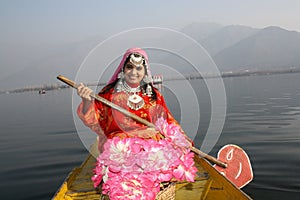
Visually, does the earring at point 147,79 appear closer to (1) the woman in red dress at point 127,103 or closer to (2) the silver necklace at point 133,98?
(1) the woman in red dress at point 127,103

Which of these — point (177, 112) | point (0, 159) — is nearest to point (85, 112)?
point (0, 159)

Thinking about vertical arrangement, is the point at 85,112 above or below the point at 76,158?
above

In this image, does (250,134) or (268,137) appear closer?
(268,137)

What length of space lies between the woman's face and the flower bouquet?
1056 mm

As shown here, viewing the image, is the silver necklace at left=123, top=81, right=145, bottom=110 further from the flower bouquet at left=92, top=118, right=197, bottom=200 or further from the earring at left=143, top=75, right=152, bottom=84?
the flower bouquet at left=92, top=118, right=197, bottom=200

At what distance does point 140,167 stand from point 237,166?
8.72 ft

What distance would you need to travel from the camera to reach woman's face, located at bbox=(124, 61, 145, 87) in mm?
4365

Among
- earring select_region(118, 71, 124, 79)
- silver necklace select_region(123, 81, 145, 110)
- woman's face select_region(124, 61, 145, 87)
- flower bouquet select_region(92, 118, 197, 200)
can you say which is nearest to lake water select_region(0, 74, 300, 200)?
flower bouquet select_region(92, 118, 197, 200)

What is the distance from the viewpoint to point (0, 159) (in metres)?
10.6

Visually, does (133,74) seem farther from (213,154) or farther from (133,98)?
(213,154)

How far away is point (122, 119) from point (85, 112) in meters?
0.53

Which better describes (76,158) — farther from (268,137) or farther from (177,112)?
(177,112)

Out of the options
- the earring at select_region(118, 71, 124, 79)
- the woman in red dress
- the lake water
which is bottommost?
the lake water

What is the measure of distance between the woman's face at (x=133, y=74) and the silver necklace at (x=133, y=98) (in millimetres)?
66
